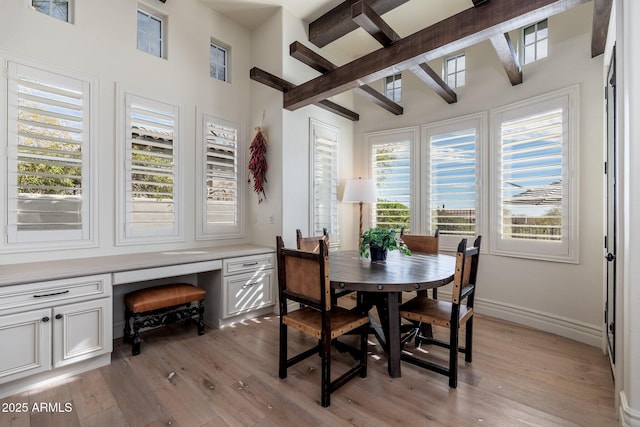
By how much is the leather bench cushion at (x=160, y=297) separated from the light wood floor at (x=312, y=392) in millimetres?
415

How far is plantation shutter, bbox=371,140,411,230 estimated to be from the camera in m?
4.34

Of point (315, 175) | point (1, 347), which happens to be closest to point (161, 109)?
point (315, 175)

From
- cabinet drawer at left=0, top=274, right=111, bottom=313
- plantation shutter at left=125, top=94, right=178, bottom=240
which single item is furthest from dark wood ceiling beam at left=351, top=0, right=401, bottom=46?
cabinet drawer at left=0, top=274, right=111, bottom=313

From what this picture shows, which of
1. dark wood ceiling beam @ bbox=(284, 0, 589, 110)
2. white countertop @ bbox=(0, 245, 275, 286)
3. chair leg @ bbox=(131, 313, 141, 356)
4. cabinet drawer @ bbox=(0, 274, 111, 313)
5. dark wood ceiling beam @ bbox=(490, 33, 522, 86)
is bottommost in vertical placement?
chair leg @ bbox=(131, 313, 141, 356)

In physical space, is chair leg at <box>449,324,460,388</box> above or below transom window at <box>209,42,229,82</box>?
below

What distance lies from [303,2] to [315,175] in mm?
2066

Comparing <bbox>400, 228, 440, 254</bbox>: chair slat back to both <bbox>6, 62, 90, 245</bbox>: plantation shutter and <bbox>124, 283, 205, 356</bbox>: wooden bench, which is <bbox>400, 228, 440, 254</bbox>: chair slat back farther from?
<bbox>6, 62, 90, 245</bbox>: plantation shutter

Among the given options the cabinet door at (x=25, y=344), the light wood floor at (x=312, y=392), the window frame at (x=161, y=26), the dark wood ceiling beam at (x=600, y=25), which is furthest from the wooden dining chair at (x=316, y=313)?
the window frame at (x=161, y=26)

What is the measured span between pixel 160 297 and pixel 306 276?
5.34 ft

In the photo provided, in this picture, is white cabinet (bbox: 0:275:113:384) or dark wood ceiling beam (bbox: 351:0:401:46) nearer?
white cabinet (bbox: 0:275:113:384)

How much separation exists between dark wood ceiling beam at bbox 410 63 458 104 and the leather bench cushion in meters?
3.08

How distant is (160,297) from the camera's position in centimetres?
278

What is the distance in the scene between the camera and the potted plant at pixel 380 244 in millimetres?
2650

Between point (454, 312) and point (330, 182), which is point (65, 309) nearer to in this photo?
point (454, 312)
